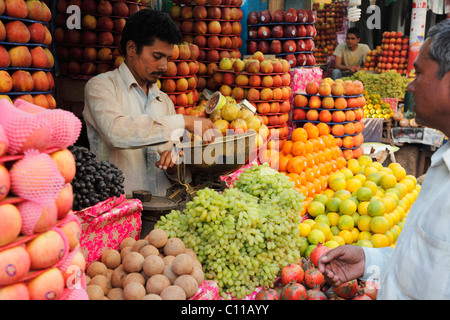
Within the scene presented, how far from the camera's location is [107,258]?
5.81ft

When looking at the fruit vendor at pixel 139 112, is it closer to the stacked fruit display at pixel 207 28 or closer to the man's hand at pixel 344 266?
the man's hand at pixel 344 266

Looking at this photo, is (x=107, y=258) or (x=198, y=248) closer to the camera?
(x=107, y=258)

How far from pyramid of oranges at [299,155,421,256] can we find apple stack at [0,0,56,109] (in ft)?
7.28

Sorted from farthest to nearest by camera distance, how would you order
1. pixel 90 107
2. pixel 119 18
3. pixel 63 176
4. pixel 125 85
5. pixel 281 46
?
pixel 281 46, pixel 119 18, pixel 125 85, pixel 90 107, pixel 63 176

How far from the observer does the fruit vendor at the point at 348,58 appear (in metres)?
9.62

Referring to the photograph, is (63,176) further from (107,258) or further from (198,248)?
(198,248)

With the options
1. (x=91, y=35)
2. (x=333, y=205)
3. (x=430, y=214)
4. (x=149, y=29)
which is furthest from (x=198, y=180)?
(x=91, y=35)

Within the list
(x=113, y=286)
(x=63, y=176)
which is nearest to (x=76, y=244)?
(x=63, y=176)

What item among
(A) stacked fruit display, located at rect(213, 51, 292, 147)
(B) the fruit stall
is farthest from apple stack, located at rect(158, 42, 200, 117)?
(A) stacked fruit display, located at rect(213, 51, 292, 147)

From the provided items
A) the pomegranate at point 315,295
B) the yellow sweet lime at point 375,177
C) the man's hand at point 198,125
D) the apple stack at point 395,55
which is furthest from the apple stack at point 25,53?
the apple stack at point 395,55

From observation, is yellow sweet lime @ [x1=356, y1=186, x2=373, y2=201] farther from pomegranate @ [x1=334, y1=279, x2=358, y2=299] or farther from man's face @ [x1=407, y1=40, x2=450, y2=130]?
man's face @ [x1=407, y1=40, x2=450, y2=130]

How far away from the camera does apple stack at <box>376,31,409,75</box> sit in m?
10.5

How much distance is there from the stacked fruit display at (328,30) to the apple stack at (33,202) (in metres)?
12.8

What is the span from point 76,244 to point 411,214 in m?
1.09
